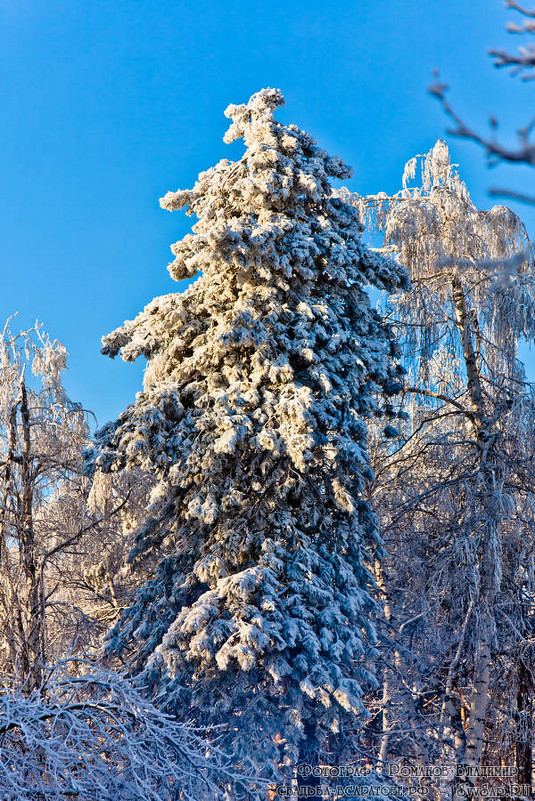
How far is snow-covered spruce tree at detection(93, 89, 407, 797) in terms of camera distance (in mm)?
8656

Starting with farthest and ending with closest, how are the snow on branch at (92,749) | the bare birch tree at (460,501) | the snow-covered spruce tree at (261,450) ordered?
the bare birch tree at (460,501) < the snow-covered spruce tree at (261,450) < the snow on branch at (92,749)

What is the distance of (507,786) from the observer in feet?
36.8

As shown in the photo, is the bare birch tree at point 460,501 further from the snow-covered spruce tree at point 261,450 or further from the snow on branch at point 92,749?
the snow on branch at point 92,749

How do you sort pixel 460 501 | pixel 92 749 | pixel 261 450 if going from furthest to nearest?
pixel 460 501, pixel 261 450, pixel 92 749

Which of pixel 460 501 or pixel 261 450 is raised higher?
pixel 460 501

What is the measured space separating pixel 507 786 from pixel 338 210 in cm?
948

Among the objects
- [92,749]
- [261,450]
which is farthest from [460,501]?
[92,749]

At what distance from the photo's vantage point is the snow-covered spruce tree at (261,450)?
8.66 metres

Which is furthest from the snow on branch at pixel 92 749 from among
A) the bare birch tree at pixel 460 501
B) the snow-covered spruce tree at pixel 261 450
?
the bare birch tree at pixel 460 501

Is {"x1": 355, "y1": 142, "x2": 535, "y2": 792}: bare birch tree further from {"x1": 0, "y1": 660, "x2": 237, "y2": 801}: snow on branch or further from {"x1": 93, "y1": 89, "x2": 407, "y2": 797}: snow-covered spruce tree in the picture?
{"x1": 0, "y1": 660, "x2": 237, "y2": 801}: snow on branch

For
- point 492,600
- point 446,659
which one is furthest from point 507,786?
point 492,600

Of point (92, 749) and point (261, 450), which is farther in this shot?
point (261, 450)

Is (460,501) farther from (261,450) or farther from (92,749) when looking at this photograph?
(92,749)

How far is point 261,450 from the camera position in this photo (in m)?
9.62
